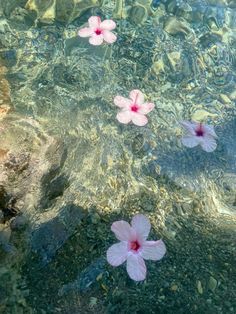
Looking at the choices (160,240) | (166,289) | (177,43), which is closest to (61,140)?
(160,240)

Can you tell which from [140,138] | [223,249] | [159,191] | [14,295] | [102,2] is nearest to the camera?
[14,295]

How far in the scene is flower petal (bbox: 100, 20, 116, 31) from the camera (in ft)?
12.3

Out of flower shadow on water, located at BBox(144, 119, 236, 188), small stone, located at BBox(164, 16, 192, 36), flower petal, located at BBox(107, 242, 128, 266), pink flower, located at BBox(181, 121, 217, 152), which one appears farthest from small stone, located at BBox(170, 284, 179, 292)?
small stone, located at BBox(164, 16, 192, 36)

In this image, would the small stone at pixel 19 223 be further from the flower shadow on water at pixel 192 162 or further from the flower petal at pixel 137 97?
the flower petal at pixel 137 97

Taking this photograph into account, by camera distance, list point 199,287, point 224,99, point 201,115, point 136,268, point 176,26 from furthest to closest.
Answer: point 176,26
point 224,99
point 201,115
point 199,287
point 136,268

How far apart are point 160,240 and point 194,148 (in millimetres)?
931

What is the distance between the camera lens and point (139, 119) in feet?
10.1

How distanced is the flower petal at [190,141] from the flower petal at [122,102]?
0.48 m

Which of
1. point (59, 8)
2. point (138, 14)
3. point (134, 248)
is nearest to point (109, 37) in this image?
point (138, 14)

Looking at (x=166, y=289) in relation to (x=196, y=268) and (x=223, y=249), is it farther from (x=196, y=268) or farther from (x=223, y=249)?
(x=223, y=249)

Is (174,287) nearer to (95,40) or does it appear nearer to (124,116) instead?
(124,116)

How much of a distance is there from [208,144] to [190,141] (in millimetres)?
129

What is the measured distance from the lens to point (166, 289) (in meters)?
2.38

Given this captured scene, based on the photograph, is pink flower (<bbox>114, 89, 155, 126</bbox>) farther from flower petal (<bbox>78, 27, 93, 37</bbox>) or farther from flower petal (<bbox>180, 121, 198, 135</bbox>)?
flower petal (<bbox>78, 27, 93, 37</bbox>)
